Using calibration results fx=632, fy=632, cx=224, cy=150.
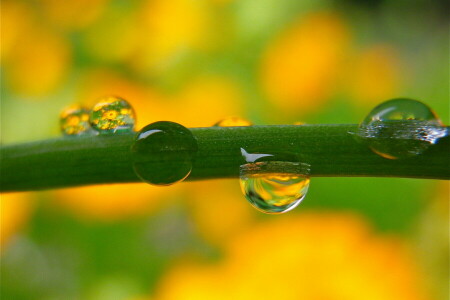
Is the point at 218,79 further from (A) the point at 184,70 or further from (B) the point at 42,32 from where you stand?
(B) the point at 42,32

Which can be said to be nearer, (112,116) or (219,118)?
(112,116)

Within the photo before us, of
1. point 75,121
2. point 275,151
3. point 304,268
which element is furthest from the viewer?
point 304,268

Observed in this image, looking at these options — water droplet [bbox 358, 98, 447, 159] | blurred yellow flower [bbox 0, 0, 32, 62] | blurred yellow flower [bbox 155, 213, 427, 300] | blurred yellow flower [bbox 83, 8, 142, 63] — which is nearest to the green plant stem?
water droplet [bbox 358, 98, 447, 159]

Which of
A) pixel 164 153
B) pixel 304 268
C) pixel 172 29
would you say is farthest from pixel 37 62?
pixel 164 153

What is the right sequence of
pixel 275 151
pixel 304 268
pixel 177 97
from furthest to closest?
pixel 177 97
pixel 304 268
pixel 275 151

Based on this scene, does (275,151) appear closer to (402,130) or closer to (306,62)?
(402,130)

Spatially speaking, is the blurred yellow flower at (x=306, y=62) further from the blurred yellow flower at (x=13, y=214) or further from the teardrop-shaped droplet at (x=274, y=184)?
the teardrop-shaped droplet at (x=274, y=184)

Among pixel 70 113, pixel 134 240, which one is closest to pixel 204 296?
pixel 134 240
